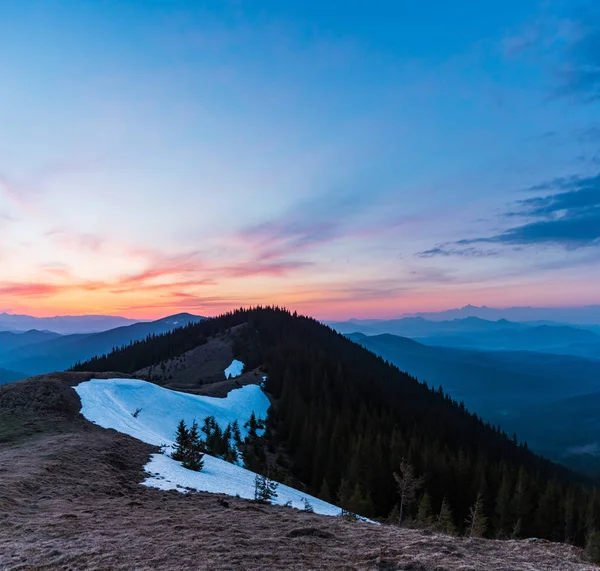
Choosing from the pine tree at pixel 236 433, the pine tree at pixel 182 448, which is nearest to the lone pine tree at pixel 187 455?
the pine tree at pixel 182 448

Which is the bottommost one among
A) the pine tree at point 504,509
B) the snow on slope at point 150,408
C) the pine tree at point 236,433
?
the pine tree at point 504,509

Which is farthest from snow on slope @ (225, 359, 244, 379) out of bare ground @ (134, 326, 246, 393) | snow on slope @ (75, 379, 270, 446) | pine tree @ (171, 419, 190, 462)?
pine tree @ (171, 419, 190, 462)

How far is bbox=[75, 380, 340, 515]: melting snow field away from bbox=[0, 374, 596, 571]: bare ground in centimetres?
306

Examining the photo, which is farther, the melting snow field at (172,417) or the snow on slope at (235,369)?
the snow on slope at (235,369)

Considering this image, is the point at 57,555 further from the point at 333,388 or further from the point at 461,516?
the point at 333,388

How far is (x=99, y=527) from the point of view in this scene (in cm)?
1475

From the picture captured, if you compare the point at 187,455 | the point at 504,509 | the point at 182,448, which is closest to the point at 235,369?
the point at 504,509

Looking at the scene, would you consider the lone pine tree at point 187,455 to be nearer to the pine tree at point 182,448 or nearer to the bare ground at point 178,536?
the pine tree at point 182,448

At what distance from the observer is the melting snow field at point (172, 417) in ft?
86.9

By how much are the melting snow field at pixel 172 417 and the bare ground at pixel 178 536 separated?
3.06 metres

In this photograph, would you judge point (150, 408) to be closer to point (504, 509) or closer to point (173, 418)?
point (173, 418)

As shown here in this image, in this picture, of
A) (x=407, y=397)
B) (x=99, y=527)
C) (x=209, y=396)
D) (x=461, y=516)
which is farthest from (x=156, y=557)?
(x=407, y=397)

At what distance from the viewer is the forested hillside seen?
58.7 metres

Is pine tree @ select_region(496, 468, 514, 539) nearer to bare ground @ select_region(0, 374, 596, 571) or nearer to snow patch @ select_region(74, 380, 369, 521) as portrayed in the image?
snow patch @ select_region(74, 380, 369, 521)
